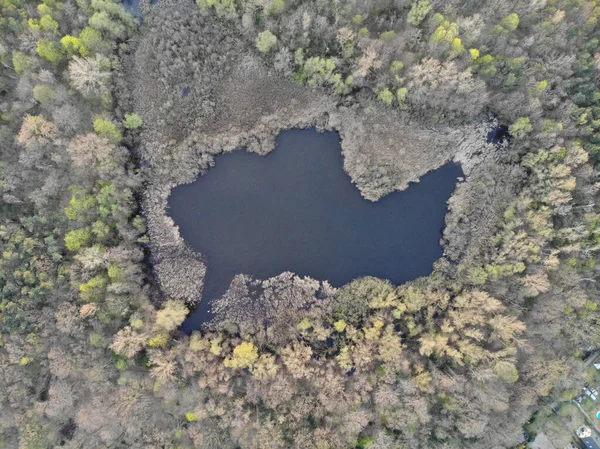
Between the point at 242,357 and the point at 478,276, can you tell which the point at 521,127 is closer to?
the point at 478,276

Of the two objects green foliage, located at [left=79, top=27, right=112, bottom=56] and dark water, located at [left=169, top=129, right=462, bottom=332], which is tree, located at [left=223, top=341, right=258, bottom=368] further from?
green foliage, located at [left=79, top=27, right=112, bottom=56]

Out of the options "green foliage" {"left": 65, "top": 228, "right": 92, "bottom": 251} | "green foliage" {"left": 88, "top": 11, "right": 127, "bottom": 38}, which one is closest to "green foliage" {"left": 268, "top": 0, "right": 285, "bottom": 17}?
"green foliage" {"left": 88, "top": 11, "right": 127, "bottom": 38}

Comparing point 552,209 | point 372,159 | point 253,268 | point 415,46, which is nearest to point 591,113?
point 552,209

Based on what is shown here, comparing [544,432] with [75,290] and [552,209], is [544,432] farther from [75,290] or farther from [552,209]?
[75,290]

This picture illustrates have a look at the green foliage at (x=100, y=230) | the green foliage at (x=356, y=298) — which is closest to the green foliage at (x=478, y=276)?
the green foliage at (x=356, y=298)

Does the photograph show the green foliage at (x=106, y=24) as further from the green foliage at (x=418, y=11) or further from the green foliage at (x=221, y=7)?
the green foliage at (x=418, y=11)
